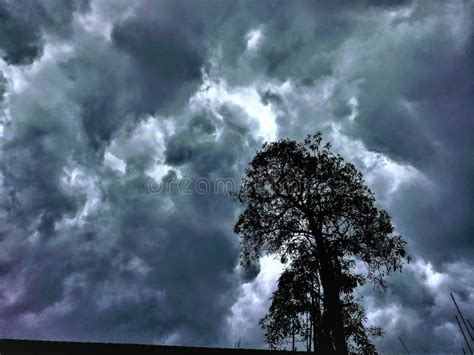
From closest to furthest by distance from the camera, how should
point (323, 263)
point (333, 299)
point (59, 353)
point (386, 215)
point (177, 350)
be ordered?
1. point (59, 353)
2. point (177, 350)
3. point (333, 299)
4. point (323, 263)
5. point (386, 215)

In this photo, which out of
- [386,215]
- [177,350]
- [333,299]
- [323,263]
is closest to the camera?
[177,350]

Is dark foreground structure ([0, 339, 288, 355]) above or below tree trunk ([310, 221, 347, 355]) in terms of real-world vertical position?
below

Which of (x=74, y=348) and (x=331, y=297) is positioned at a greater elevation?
(x=331, y=297)

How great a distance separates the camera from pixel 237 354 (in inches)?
599

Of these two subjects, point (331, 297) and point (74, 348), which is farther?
→ point (331, 297)

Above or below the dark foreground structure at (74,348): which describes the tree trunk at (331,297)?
above

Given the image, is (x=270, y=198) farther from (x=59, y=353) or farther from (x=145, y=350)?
(x=59, y=353)

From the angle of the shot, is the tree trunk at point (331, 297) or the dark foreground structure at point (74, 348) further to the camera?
the tree trunk at point (331, 297)

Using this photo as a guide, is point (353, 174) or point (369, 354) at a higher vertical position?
point (353, 174)

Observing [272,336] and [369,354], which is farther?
[272,336]

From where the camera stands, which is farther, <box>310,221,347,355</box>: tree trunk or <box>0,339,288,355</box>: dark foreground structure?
<box>310,221,347,355</box>: tree trunk

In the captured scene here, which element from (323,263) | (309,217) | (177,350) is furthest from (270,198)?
(177,350)

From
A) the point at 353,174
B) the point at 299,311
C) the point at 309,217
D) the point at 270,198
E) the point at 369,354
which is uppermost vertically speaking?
the point at 353,174

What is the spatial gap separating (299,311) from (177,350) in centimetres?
708
